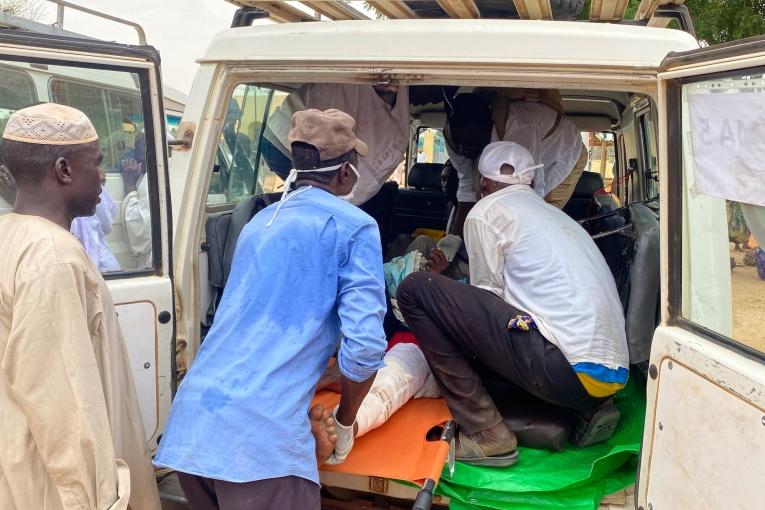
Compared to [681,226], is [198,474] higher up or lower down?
lower down

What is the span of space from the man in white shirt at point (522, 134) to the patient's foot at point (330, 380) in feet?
5.23

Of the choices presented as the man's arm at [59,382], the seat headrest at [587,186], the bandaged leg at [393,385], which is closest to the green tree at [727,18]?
the seat headrest at [587,186]

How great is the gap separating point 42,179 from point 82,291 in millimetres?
323

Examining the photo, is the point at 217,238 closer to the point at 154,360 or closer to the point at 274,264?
the point at 154,360

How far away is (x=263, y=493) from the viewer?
1.81 m

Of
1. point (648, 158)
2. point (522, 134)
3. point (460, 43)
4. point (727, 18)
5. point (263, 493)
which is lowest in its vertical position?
point (263, 493)

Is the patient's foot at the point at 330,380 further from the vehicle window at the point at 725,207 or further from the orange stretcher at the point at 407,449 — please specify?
the vehicle window at the point at 725,207

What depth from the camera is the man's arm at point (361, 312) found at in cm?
186

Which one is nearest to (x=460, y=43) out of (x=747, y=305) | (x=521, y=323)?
(x=521, y=323)

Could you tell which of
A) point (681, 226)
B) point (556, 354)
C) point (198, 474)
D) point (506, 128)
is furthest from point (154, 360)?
point (506, 128)

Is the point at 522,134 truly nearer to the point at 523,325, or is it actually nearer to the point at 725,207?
the point at 523,325

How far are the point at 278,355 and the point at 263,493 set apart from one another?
0.38 m

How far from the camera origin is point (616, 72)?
212 cm

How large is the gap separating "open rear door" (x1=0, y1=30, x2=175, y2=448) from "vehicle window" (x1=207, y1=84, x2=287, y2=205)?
2.98 feet
